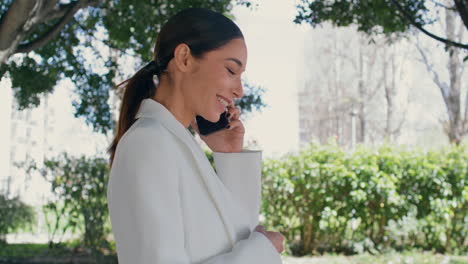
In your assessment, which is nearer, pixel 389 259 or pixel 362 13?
pixel 362 13

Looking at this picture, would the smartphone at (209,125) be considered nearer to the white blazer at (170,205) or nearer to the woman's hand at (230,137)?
the woman's hand at (230,137)

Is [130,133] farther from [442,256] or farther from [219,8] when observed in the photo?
[442,256]

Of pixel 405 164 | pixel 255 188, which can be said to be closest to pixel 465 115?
pixel 405 164

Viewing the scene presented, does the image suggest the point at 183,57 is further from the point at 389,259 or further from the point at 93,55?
the point at 389,259

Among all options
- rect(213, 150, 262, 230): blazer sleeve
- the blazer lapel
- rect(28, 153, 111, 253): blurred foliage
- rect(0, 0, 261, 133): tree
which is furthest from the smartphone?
rect(28, 153, 111, 253): blurred foliage

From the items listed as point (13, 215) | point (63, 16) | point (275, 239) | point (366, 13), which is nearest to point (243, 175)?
point (275, 239)

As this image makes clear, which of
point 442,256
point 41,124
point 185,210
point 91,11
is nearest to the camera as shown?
point 185,210

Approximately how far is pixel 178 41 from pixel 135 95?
0.19 m

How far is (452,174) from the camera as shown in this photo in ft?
23.3

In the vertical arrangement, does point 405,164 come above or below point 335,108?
below

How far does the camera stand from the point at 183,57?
120 centimetres

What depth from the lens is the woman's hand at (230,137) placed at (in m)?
1.66

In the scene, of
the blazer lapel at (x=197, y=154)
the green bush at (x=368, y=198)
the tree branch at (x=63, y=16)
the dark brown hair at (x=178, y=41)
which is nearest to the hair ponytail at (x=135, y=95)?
the dark brown hair at (x=178, y=41)

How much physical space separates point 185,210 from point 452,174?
6789mm
